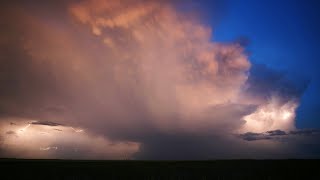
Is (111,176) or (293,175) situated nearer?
(111,176)

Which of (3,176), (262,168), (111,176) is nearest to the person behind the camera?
(3,176)

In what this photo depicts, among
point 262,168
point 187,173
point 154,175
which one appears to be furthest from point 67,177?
point 262,168

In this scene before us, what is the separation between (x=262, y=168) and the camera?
98188 millimetres

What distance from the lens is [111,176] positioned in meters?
82.9

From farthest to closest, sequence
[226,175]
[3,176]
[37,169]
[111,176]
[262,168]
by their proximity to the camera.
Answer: [262,168] < [226,175] < [111,176] < [37,169] < [3,176]

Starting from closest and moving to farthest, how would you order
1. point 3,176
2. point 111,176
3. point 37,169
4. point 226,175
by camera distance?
1. point 3,176
2. point 37,169
3. point 111,176
4. point 226,175

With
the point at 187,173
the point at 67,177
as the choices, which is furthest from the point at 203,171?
the point at 67,177

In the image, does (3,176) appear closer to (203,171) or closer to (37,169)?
(37,169)

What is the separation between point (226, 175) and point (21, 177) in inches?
2272

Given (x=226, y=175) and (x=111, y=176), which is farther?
(x=226, y=175)

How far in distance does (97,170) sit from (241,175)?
146 feet

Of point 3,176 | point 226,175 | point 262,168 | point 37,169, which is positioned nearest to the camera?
point 3,176

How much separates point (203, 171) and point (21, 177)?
51702mm

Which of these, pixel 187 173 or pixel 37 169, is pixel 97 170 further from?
pixel 187 173
